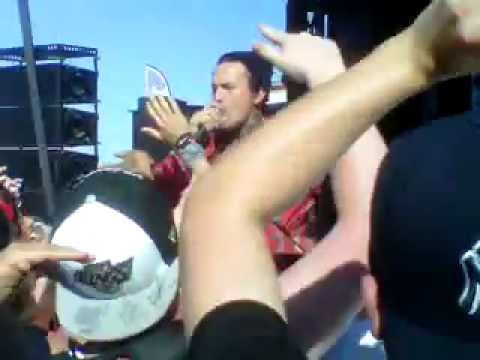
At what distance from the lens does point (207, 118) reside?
11.8 feet

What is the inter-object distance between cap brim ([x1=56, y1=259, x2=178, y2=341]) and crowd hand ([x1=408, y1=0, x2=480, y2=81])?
3.34ft

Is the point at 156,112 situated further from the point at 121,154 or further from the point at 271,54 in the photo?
the point at 271,54

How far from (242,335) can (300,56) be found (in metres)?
0.57

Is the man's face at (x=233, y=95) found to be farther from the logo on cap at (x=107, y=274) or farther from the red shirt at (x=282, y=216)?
the logo on cap at (x=107, y=274)

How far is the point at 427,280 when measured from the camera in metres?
0.85

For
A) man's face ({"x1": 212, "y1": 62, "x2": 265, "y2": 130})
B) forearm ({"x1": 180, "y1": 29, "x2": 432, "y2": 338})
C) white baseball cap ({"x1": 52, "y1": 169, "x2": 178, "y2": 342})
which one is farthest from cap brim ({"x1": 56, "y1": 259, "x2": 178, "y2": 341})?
man's face ({"x1": 212, "y1": 62, "x2": 265, "y2": 130})

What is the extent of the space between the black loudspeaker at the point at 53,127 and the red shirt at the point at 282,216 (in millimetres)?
6972

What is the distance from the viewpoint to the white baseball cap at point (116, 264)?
66.1 inches

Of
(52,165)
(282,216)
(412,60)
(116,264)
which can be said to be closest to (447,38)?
(412,60)

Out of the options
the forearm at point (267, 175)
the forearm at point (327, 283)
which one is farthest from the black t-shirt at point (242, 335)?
the forearm at point (327, 283)

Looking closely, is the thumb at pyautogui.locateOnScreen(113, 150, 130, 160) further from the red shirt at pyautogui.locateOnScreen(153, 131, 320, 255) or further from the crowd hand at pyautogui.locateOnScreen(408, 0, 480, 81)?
the crowd hand at pyautogui.locateOnScreen(408, 0, 480, 81)

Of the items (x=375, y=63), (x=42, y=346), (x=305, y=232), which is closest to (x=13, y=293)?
(x=42, y=346)

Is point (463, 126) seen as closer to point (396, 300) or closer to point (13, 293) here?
point (396, 300)

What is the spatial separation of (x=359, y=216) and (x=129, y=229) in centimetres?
47
